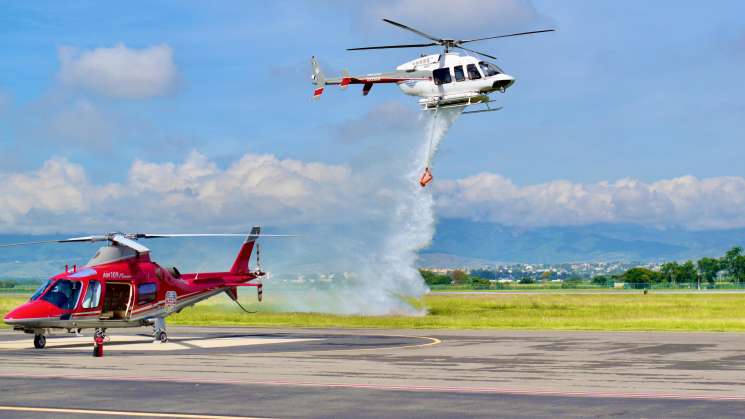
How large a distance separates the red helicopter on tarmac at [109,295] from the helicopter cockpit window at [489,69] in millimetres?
18729

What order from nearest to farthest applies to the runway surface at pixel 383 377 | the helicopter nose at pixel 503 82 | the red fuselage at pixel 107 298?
the runway surface at pixel 383 377 → the red fuselage at pixel 107 298 → the helicopter nose at pixel 503 82

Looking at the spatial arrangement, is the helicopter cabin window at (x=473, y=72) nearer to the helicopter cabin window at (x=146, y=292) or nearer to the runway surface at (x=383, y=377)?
the runway surface at (x=383, y=377)

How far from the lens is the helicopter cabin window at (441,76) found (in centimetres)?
5188

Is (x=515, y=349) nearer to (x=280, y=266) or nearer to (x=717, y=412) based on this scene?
(x=717, y=412)

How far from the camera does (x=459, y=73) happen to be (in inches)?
2023

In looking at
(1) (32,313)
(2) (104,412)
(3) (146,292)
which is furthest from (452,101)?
(2) (104,412)

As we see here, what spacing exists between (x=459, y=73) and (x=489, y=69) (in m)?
1.72

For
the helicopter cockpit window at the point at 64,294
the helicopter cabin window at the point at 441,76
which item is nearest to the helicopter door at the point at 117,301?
the helicopter cockpit window at the point at 64,294

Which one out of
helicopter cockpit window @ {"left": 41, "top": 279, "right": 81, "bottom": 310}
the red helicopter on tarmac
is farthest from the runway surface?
helicopter cockpit window @ {"left": 41, "top": 279, "right": 81, "bottom": 310}

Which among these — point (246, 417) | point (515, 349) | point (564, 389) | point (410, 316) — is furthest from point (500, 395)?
point (410, 316)

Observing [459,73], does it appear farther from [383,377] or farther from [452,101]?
[383,377]

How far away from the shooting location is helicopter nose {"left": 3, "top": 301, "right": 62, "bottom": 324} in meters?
34.9

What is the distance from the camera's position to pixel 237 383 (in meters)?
24.6

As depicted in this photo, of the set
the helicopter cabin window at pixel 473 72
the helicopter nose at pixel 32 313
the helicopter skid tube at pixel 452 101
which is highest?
the helicopter cabin window at pixel 473 72
